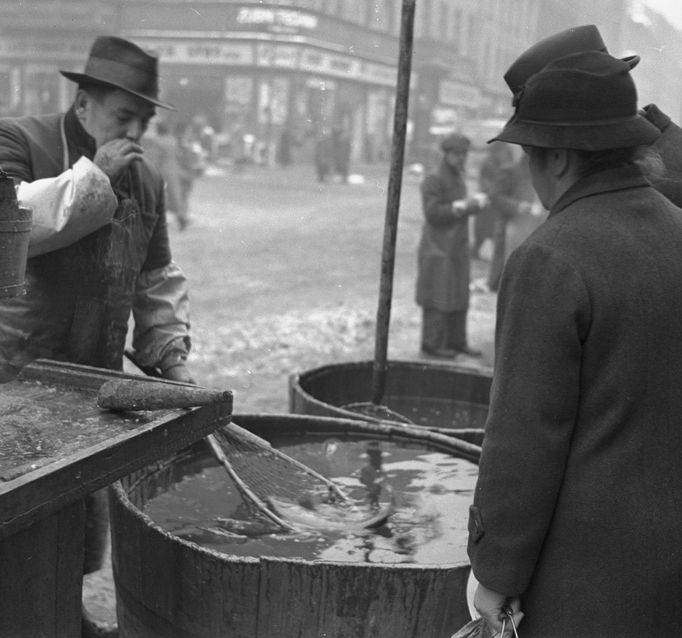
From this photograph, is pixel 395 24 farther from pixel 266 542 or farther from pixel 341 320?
pixel 266 542

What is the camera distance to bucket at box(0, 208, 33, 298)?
7.11 ft

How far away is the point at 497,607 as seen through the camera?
1.91 meters

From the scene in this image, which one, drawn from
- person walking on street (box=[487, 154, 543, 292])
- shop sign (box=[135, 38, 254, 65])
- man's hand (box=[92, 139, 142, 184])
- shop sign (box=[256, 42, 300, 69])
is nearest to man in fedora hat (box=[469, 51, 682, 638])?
man's hand (box=[92, 139, 142, 184])

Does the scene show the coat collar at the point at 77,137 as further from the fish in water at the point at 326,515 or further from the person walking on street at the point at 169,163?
the person walking on street at the point at 169,163

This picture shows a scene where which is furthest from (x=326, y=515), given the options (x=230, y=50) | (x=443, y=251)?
(x=230, y=50)

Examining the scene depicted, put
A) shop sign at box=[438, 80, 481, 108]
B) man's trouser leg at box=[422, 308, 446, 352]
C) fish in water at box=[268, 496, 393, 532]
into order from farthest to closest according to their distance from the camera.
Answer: shop sign at box=[438, 80, 481, 108] < man's trouser leg at box=[422, 308, 446, 352] < fish in water at box=[268, 496, 393, 532]

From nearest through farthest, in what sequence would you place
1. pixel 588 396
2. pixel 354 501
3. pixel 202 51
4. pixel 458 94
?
1. pixel 588 396
2. pixel 354 501
3. pixel 202 51
4. pixel 458 94

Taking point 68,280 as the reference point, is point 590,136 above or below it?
above

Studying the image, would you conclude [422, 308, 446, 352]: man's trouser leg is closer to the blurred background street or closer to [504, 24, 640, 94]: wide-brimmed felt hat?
the blurred background street

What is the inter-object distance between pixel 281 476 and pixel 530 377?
5.42ft

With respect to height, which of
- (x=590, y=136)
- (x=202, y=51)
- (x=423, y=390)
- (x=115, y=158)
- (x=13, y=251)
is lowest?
(x=423, y=390)

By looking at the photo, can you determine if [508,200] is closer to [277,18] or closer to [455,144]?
[455,144]

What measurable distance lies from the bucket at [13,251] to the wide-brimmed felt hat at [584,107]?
1.15 meters

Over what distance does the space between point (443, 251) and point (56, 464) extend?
702 cm
